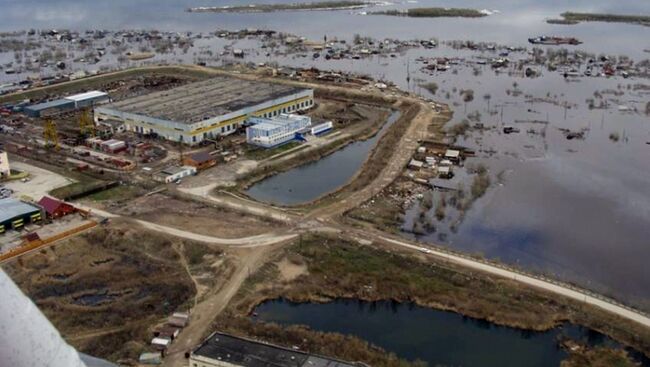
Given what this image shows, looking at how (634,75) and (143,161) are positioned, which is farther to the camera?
(634,75)

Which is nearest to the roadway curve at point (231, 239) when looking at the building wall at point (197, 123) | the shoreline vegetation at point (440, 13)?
the building wall at point (197, 123)

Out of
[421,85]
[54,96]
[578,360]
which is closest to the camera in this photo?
[578,360]

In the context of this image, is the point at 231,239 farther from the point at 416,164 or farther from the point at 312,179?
the point at 416,164

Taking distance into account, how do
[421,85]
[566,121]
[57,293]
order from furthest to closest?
1. [421,85]
2. [566,121]
3. [57,293]

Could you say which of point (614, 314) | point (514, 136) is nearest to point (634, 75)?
point (514, 136)

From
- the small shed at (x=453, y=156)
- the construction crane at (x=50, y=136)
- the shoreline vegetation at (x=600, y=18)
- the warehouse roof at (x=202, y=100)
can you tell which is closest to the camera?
the small shed at (x=453, y=156)

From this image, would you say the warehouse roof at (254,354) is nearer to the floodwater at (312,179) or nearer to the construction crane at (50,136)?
the floodwater at (312,179)

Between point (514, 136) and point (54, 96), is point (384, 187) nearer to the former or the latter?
point (514, 136)
